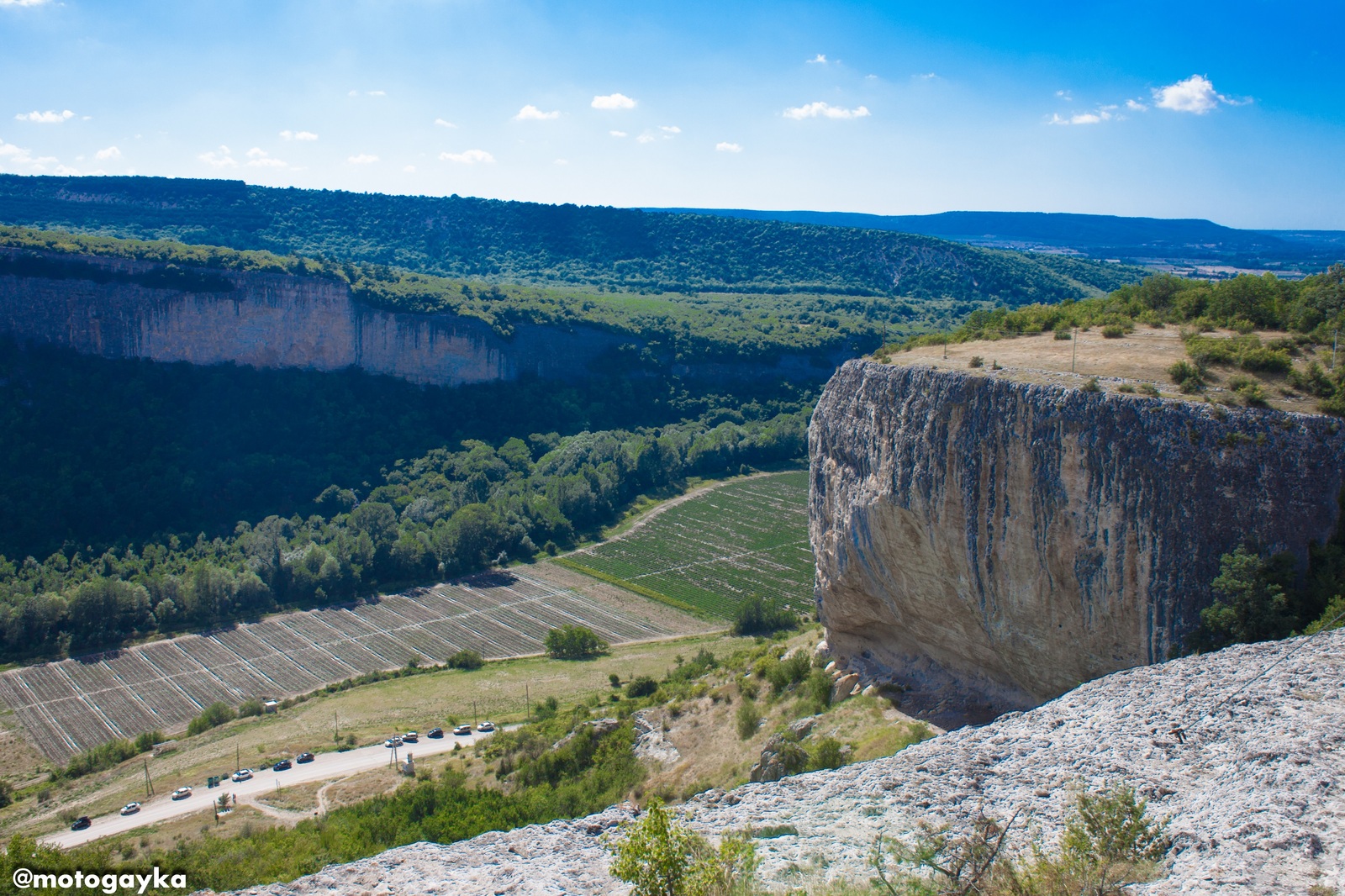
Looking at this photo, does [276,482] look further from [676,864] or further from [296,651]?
[676,864]

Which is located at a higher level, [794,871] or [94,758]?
[794,871]

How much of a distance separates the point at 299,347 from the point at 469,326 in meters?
16.5

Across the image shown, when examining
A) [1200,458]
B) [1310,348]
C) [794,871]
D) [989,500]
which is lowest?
[794,871]

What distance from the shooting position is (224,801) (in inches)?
1199

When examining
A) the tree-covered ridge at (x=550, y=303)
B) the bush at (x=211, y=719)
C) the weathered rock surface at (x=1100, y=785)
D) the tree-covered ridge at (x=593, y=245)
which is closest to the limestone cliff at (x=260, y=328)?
the tree-covered ridge at (x=550, y=303)

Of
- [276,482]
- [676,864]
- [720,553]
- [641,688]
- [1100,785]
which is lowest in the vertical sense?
[720,553]

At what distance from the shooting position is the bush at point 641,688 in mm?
37406

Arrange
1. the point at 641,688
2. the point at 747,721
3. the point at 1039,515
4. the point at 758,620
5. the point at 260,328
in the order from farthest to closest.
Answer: the point at 260,328, the point at 758,620, the point at 641,688, the point at 747,721, the point at 1039,515

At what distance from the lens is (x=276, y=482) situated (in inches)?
2788

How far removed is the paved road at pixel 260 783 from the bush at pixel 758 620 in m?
16.4

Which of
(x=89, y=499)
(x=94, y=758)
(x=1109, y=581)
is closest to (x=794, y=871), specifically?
(x=1109, y=581)

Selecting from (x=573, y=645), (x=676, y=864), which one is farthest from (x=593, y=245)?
(x=676, y=864)

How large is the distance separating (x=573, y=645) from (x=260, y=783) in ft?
59.9

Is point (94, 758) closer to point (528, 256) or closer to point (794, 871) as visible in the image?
point (794, 871)
